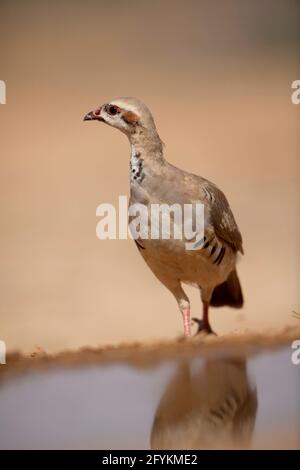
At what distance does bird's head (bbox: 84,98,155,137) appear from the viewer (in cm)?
546

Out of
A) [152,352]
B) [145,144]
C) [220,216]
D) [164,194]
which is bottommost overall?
[152,352]

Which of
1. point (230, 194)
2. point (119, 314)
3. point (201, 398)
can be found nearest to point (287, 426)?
point (201, 398)

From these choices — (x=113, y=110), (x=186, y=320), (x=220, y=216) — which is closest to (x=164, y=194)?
(x=220, y=216)

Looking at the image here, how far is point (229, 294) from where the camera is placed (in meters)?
6.50

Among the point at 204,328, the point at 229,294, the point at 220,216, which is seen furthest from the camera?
the point at 229,294

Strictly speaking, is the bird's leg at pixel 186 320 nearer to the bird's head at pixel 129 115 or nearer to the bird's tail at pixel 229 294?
the bird's tail at pixel 229 294

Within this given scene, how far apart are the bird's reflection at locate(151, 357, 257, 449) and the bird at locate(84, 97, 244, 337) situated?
1005mm

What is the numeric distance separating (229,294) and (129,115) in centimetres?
168

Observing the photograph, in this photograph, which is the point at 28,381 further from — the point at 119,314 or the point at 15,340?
the point at 119,314

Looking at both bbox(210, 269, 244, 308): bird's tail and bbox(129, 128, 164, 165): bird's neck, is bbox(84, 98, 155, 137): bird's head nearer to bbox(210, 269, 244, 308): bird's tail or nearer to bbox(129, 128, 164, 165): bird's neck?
bbox(129, 128, 164, 165): bird's neck

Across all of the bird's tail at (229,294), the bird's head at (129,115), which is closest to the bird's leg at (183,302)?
the bird's tail at (229,294)

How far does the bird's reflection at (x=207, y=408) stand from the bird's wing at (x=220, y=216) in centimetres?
122

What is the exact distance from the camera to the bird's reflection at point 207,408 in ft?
12.8

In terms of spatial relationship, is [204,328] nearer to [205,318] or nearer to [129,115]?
[205,318]
